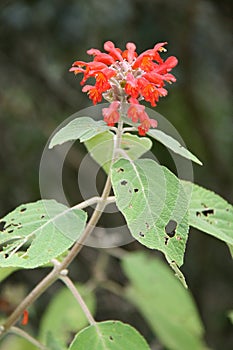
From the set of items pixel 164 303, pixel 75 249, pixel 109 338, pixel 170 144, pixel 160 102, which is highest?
pixel 160 102

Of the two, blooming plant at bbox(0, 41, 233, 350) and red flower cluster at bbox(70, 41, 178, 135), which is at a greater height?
red flower cluster at bbox(70, 41, 178, 135)

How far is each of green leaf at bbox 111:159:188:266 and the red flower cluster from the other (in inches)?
2.8

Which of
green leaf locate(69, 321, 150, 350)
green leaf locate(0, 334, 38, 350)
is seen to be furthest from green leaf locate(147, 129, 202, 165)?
green leaf locate(0, 334, 38, 350)

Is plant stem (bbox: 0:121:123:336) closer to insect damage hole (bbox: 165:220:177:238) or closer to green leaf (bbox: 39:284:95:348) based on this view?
insect damage hole (bbox: 165:220:177:238)

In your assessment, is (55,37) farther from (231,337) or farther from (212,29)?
(231,337)

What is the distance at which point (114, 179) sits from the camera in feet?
2.77

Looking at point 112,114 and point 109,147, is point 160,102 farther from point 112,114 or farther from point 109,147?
point 112,114

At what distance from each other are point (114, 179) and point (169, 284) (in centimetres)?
120

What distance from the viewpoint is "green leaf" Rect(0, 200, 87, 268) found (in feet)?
2.76

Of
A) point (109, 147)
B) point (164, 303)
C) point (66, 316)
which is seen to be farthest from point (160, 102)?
point (109, 147)

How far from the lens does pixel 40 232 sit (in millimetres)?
899

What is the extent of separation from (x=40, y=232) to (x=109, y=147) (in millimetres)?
262

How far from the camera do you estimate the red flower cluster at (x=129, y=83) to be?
89 centimetres

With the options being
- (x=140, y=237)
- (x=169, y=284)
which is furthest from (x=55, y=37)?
(x=140, y=237)
